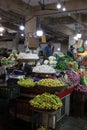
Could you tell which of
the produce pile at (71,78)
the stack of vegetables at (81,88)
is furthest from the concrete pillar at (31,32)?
the stack of vegetables at (81,88)

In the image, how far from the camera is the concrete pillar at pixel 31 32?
8945 millimetres

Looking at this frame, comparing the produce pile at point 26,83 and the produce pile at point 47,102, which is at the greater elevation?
the produce pile at point 26,83

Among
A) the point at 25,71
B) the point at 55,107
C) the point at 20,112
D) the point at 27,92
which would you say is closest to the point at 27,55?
the point at 25,71

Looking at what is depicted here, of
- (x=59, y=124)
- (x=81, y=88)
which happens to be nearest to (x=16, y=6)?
(x=81, y=88)

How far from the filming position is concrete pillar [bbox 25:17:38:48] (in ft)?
29.3

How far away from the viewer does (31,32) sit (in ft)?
29.4

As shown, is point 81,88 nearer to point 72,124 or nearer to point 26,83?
point 72,124

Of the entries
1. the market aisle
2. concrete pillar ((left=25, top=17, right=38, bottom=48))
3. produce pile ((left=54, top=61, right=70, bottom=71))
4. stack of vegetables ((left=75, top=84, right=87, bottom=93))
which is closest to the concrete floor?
the market aisle

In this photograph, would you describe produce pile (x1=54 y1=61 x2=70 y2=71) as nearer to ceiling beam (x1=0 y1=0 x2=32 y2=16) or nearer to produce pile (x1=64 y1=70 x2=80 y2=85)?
produce pile (x1=64 y1=70 x2=80 y2=85)

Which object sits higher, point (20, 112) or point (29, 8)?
point (29, 8)

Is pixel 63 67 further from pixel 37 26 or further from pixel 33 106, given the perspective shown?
pixel 37 26

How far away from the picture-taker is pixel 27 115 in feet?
16.2

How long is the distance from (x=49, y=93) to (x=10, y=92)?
911 mm

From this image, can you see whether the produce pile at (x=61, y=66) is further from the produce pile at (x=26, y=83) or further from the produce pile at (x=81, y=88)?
the produce pile at (x=26, y=83)
